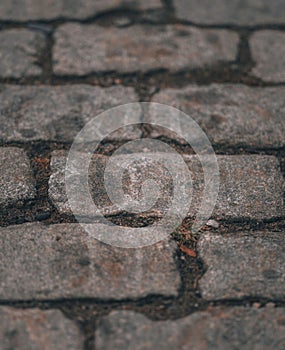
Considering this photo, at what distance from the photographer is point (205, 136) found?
2193 millimetres

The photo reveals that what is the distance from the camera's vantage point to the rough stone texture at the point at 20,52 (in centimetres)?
246

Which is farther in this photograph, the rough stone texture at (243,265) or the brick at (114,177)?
the brick at (114,177)

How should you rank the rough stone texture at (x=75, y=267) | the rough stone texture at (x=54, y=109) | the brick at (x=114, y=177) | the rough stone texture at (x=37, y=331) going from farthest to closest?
the rough stone texture at (x=54, y=109) < the brick at (x=114, y=177) < the rough stone texture at (x=75, y=267) < the rough stone texture at (x=37, y=331)

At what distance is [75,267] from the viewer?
1.68m

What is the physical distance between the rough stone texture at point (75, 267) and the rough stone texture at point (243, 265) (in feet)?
0.34

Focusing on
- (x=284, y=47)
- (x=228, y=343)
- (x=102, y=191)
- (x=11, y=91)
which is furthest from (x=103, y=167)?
(x=284, y=47)

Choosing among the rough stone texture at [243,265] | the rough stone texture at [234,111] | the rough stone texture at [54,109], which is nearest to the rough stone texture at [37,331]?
the rough stone texture at [243,265]

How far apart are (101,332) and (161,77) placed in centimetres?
130

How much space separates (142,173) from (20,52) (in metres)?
0.95

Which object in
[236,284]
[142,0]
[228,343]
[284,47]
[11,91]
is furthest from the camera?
[142,0]

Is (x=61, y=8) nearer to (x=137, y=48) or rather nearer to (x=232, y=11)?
(x=137, y=48)

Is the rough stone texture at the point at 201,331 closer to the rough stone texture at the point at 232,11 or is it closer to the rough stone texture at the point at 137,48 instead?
the rough stone texture at the point at 137,48

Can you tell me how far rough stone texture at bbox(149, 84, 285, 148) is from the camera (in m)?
2.19

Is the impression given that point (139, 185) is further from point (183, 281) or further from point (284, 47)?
point (284, 47)
